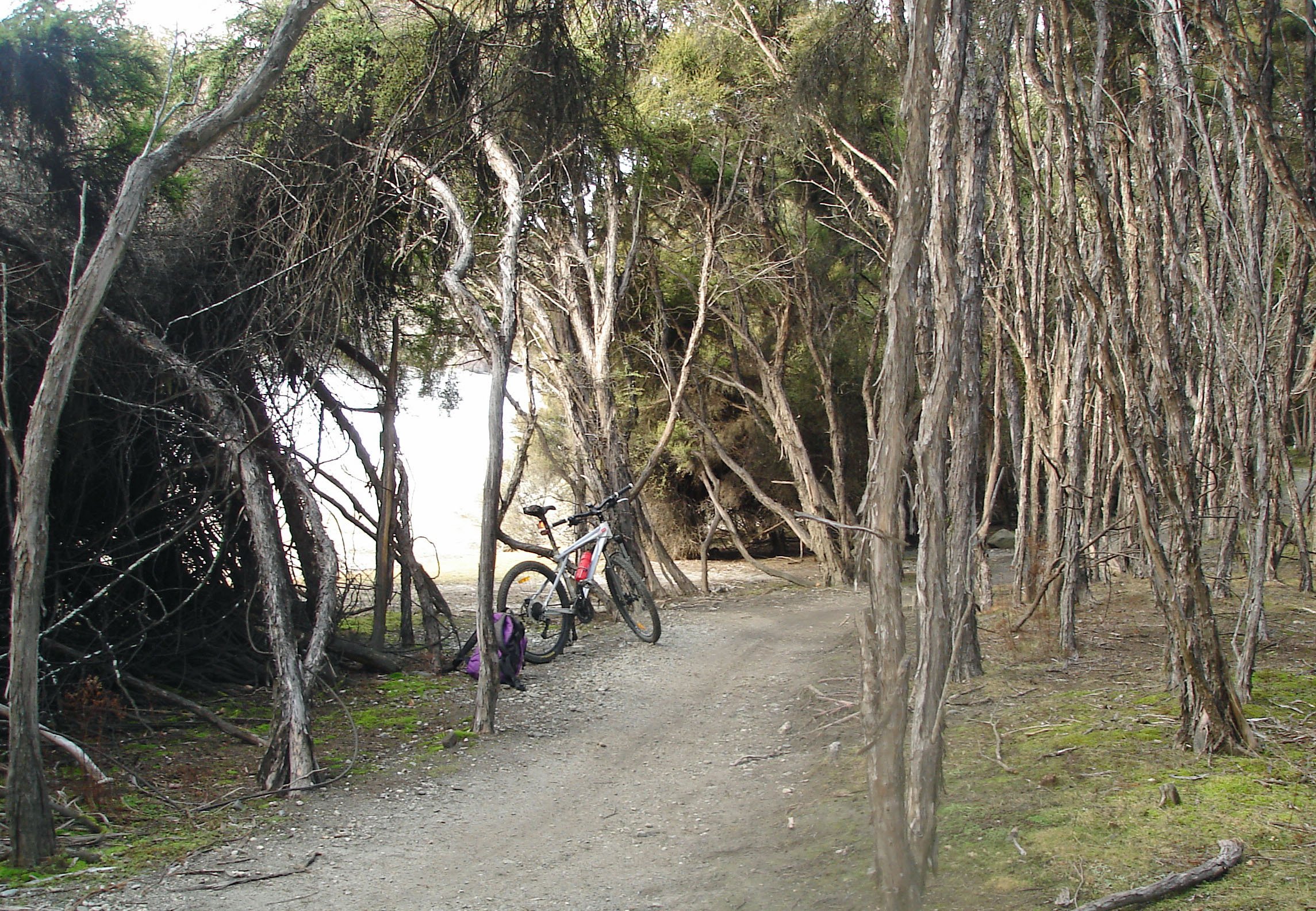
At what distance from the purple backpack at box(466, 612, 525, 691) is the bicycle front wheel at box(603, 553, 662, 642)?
1.55 m

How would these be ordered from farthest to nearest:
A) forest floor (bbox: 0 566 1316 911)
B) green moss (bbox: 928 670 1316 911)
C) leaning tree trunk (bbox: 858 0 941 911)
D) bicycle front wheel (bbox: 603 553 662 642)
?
1. bicycle front wheel (bbox: 603 553 662 642)
2. forest floor (bbox: 0 566 1316 911)
3. green moss (bbox: 928 670 1316 911)
4. leaning tree trunk (bbox: 858 0 941 911)

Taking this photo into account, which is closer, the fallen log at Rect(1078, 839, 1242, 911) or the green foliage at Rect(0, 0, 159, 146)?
the fallen log at Rect(1078, 839, 1242, 911)

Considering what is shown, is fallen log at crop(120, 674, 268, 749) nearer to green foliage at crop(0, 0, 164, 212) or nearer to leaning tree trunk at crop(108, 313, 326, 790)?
leaning tree trunk at crop(108, 313, 326, 790)

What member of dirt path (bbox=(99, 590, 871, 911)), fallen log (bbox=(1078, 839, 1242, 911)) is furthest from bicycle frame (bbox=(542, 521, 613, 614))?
fallen log (bbox=(1078, 839, 1242, 911))

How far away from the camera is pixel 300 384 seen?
676 centimetres

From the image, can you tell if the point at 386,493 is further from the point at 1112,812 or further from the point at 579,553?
the point at 1112,812

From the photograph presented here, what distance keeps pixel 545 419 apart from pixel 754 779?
8482mm

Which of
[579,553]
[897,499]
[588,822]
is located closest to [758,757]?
[588,822]

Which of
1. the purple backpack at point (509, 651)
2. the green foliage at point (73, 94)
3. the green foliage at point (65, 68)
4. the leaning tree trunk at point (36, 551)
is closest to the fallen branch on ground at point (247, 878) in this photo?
the leaning tree trunk at point (36, 551)

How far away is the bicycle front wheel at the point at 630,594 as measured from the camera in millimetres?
8188

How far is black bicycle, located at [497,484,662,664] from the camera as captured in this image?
7.98 metres

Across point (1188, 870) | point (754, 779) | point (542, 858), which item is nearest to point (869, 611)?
point (1188, 870)

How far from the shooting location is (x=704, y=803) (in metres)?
4.48

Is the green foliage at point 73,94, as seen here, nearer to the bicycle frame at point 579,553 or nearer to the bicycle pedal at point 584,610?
the bicycle frame at point 579,553
